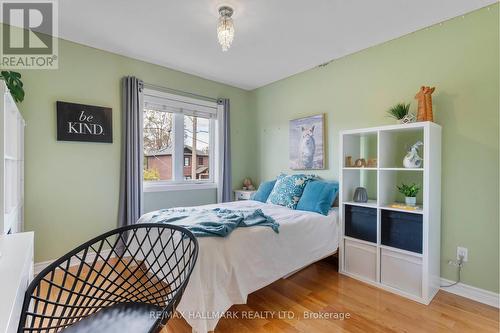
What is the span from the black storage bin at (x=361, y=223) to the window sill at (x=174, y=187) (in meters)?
2.05

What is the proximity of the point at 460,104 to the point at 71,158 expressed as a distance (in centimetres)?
382

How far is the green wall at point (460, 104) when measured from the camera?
79.4 inches

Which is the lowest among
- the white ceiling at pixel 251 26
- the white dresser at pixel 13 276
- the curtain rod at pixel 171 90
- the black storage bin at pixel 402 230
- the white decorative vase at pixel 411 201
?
the black storage bin at pixel 402 230

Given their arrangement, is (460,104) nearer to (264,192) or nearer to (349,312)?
(349,312)

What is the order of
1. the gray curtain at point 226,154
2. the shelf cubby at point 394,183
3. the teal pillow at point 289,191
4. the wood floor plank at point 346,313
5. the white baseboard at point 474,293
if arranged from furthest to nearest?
the gray curtain at point 226,154
the teal pillow at point 289,191
the shelf cubby at point 394,183
the white baseboard at point 474,293
the wood floor plank at point 346,313

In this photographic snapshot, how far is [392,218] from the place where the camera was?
223 cm

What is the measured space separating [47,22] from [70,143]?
116cm

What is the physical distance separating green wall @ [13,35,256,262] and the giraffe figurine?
2952 mm

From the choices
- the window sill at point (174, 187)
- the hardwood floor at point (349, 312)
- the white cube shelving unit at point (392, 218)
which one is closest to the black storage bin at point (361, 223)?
the white cube shelving unit at point (392, 218)

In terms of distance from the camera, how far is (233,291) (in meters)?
1.74

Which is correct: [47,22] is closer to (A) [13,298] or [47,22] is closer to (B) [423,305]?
(A) [13,298]

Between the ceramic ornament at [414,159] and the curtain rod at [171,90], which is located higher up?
the curtain rod at [171,90]

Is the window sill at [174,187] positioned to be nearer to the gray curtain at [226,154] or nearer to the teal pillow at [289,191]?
the gray curtain at [226,154]

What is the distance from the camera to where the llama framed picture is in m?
3.23
